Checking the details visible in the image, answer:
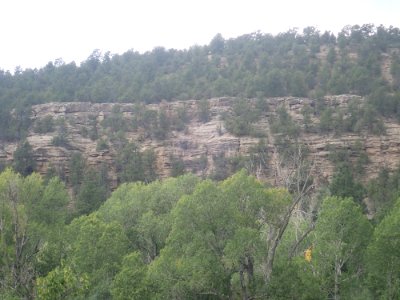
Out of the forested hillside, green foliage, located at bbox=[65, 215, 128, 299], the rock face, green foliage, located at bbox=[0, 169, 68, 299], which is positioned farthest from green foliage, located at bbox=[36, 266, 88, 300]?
the rock face

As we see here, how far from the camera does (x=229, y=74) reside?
79562mm

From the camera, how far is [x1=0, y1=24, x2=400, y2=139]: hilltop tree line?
71.4 meters

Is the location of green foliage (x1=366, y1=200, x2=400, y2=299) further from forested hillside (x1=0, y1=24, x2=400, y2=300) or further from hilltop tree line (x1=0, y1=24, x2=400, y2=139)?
hilltop tree line (x1=0, y1=24, x2=400, y2=139)

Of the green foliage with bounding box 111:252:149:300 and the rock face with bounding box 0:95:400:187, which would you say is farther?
the rock face with bounding box 0:95:400:187

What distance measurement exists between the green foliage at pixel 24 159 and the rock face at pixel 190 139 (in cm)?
192

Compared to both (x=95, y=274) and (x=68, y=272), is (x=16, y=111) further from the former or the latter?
(x=68, y=272)

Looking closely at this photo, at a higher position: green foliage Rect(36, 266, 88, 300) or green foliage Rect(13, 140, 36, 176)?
green foliage Rect(36, 266, 88, 300)

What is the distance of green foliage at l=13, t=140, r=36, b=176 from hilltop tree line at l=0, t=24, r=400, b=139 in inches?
294

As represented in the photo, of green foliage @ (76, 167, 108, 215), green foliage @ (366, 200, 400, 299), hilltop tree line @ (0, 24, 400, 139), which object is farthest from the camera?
hilltop tree line @ (0, 24, 400, 139)

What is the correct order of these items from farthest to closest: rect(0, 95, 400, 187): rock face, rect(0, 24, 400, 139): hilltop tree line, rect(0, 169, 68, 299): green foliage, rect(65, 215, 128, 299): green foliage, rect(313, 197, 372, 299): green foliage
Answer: rect(0, 24, 400, 139): hilltop tree line < rect(0, 95, 400, 187): rock face < rect(313, 197, 372, 299): green foliage < rect(65, 215, 128, 299): green foliage < rect(0, 169, 68, 299): green foliage

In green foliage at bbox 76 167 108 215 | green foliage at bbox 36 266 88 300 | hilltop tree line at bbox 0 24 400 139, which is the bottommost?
green foliage at bbox 76 167 108 215

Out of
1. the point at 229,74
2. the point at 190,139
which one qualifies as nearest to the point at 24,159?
the point at 190,139

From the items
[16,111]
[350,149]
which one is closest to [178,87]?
[16,111]

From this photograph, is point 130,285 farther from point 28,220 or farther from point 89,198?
point 89,198
